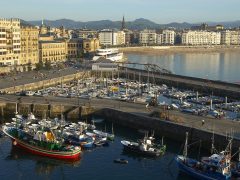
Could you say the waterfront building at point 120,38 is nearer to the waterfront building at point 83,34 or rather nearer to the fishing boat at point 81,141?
the waterfront building at point 83,34

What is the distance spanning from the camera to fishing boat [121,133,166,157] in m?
28.2

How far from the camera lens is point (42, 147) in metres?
28.5

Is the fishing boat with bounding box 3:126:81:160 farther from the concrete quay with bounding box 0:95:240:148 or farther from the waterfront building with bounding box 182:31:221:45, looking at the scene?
the waterfront building with bounding box 182:31:221:45

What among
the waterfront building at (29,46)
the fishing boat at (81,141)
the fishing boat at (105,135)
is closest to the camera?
the fishing boat at (81,141)

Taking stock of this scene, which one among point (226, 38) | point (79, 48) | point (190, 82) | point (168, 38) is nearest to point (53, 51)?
point (79, 48)

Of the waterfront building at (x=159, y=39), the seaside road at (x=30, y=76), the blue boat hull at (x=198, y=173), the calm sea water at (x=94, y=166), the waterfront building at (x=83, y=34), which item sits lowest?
the calm sea water at (x=94, y=166)

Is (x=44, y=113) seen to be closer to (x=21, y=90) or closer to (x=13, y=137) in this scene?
(x=13, y=137)

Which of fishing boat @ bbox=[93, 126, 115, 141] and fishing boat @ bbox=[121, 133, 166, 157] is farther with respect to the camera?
fishing boat @ bbox=[93, 126, 115, 141]

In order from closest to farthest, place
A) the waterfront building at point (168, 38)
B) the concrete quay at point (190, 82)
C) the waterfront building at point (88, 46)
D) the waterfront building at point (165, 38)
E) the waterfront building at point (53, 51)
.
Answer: the concrete quay at point (190, 82), the waterfront building at point (53, 51), the waterfront building at point (88, 46), the waterfront building at point (165, 38), the waterfront building at point (168, 38)

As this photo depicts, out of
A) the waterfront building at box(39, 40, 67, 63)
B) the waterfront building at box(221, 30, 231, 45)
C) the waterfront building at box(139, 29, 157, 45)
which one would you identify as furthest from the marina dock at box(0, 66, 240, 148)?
the waterfront building at box(221, 30, 231, 45)

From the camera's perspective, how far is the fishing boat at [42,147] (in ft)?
91.0

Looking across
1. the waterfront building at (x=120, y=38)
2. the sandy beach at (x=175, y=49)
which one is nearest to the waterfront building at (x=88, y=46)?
the sandy beach at (x=175, y=49)

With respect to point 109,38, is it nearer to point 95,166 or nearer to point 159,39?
point 159,39

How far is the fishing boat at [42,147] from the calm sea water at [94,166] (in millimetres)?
364
